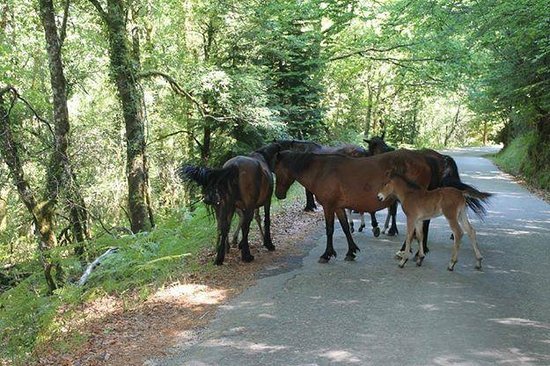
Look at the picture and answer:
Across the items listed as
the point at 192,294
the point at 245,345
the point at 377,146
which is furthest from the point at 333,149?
the point at 245,345

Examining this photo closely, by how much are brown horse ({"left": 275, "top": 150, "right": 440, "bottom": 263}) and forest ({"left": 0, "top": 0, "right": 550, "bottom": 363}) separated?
2.15m

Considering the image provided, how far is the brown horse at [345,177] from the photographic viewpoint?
802 cm

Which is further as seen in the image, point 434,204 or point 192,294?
point 434,204

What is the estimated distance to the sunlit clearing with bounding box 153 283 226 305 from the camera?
6.43 m

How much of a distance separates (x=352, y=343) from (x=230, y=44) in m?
13.8

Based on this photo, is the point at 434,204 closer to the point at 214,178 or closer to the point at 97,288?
the point at 214,178

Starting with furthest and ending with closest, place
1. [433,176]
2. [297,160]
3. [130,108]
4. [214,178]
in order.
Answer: [130,108]
[433,176]
[297,160]
[214,178]

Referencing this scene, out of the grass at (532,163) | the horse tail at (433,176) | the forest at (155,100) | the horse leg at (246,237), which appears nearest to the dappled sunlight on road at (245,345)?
the forest at (155,100)

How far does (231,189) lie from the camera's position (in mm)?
7750

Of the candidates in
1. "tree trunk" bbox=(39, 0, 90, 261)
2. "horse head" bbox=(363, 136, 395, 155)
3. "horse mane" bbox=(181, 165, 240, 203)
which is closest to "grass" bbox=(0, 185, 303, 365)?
"tree trunk" bbox=(39, 0, 90, 261)

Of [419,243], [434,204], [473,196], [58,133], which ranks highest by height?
[58,133]

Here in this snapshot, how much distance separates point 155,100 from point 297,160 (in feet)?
38.9

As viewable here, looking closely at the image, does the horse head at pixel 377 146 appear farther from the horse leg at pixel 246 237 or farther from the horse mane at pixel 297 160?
the horse leg at pixel 246 237

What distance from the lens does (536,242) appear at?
9.45 m
